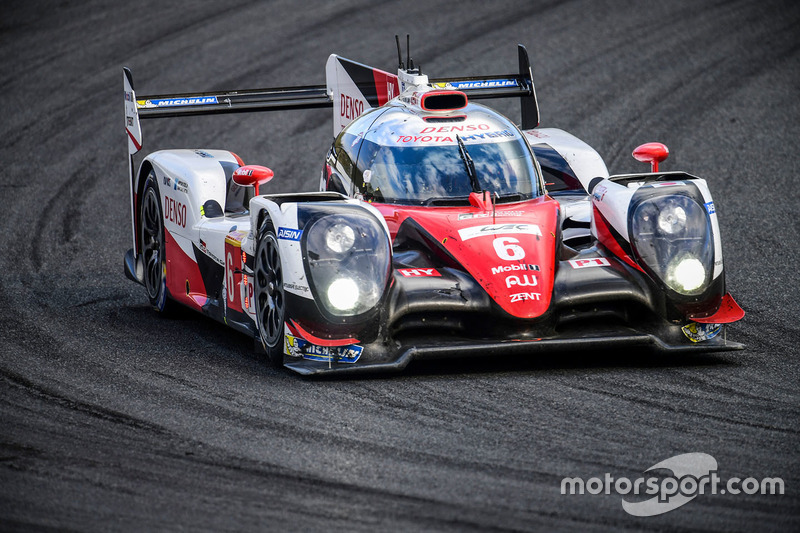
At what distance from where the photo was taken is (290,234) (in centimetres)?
767

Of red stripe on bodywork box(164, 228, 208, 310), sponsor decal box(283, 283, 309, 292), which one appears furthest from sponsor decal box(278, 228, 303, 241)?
red stripe on bodywork box(164, 228, 208, 310)

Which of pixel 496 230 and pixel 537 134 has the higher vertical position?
pixel 537 134

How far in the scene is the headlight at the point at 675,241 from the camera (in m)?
8.01

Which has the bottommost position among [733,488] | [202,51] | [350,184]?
[733,488]

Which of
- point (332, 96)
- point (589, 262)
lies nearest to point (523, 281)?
point (589, 262)

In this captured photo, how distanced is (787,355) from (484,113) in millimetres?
2810

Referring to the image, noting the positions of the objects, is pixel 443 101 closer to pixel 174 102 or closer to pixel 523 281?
pixel 523 281

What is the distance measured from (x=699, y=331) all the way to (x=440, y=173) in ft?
6.73

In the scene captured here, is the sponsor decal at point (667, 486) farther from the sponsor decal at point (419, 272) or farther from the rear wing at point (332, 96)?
the rear wing at point (332, 96)

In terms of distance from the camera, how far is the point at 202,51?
19.8 meters

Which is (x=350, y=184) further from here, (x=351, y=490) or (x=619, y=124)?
(x=619, y=124)

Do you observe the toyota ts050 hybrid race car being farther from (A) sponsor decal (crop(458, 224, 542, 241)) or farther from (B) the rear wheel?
(B) the rear wheel

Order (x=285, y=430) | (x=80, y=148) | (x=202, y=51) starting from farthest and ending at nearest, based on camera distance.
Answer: (x=202, y=51) < (x=80, y=148) < (x=285, y=430)

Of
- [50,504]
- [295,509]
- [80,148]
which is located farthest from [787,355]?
[80,148]
